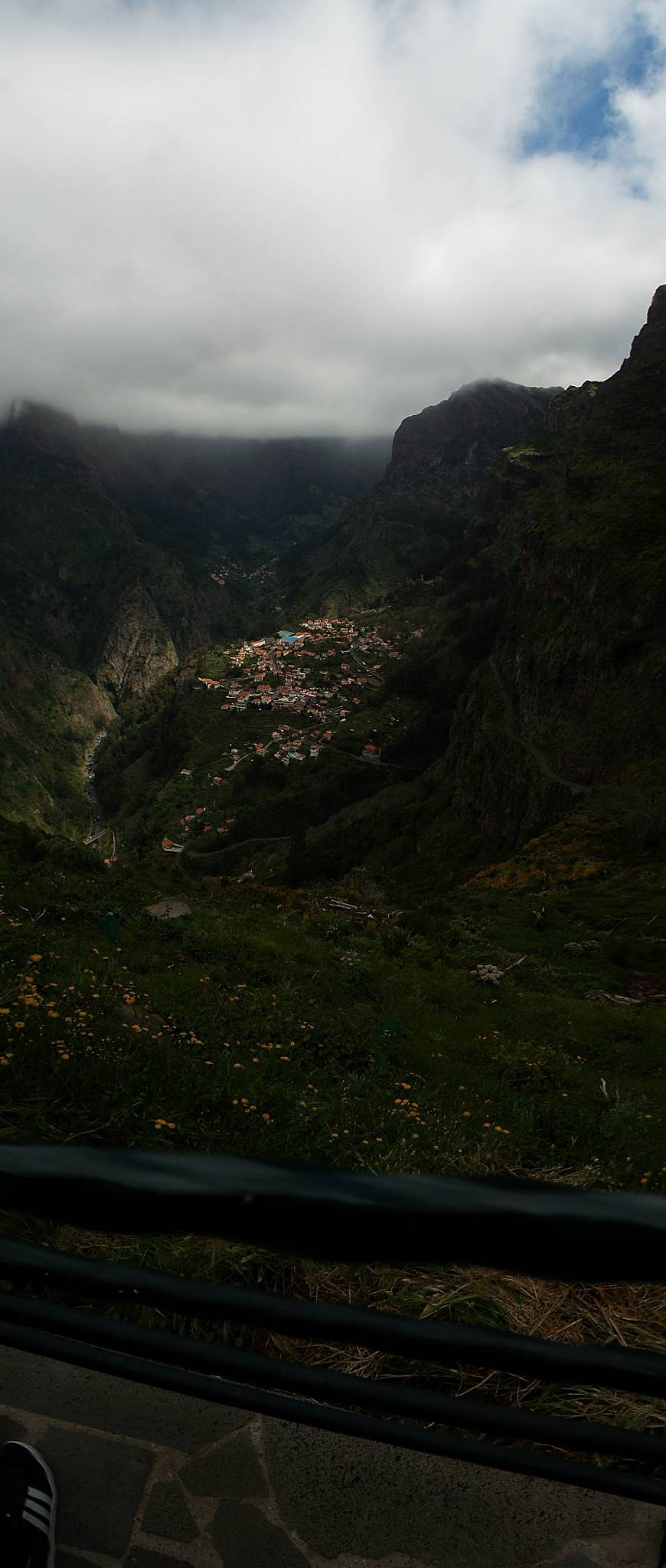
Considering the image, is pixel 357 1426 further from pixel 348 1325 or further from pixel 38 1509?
pixel 38 1509

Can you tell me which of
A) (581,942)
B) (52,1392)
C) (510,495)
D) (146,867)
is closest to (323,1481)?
(52,1392)

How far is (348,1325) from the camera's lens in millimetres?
934

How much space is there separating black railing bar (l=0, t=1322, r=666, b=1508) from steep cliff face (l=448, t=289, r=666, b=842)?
29.5 m

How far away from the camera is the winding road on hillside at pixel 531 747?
31.9m

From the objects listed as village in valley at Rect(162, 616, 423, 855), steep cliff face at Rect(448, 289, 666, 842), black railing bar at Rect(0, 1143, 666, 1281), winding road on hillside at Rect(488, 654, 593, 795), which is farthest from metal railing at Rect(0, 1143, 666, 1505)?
village in valley at Rect(162, 616, 423, 855)

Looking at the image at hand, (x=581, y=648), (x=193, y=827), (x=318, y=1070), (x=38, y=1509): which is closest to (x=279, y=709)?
(x=193, y=827)

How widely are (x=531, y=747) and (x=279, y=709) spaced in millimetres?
68681

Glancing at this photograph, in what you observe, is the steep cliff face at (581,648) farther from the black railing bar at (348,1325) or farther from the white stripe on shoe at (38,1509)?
the black railing bar at (348,1325)

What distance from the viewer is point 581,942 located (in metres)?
15.9

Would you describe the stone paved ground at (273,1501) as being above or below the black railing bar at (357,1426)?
below

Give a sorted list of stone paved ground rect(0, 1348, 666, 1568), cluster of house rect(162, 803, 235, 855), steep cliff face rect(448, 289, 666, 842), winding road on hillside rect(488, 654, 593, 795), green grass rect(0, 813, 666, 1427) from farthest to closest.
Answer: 1. cluster of house rect(162, 803, 235, 855)
2. steep cliff face rect(448, 289, 666, 842)
3. winding road on hillside rect(488, 654, 593, 795)
4. green grass rect(0, 813, 666, 1427)
5. stone paved ground rect(0, 1348, 666, 1568)

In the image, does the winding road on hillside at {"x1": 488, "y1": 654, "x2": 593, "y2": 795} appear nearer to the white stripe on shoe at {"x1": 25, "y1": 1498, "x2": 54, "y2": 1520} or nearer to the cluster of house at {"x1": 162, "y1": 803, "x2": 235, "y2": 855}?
the white stripe on shoe at {"x1": 25, "y1": 1498, "x2": 54, "y2": 1520}

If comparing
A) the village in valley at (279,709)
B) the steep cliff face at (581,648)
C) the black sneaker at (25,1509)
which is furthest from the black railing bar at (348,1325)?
the village in valley at (279,709)

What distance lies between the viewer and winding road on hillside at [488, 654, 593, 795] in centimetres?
3194
